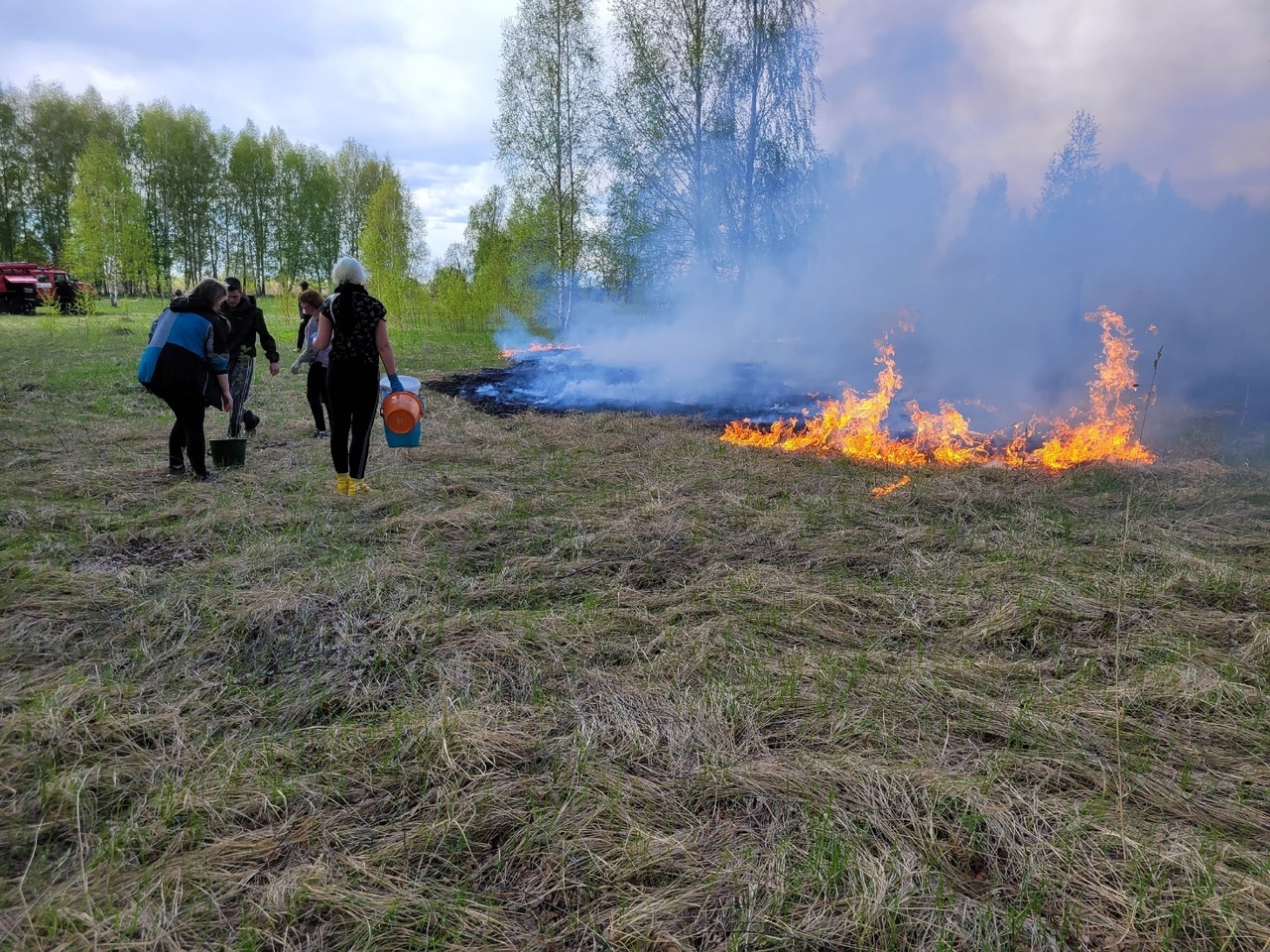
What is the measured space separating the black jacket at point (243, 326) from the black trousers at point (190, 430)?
1.21 meters

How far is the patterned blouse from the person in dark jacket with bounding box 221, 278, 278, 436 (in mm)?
2009

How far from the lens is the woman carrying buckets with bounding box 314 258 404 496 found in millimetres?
5156

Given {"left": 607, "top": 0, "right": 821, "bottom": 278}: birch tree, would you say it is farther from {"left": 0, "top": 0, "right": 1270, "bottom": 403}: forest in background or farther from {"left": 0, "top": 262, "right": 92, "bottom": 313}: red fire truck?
{"left": 0, "top": 262, "right": 92, "bottom": 313}: red fire truck

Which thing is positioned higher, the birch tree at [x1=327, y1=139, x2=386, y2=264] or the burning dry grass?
the birch tree at [x1=327, y1=139, x2=386, y2=264]

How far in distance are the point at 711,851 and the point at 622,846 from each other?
27cm

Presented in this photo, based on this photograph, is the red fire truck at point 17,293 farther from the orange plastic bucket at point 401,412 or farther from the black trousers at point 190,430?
the orange plastic bucket at point 401,412

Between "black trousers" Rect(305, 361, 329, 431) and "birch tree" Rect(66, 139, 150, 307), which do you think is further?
"birch tree" Rect(66, 139, 150, 307)

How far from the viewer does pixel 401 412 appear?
575 centimetres

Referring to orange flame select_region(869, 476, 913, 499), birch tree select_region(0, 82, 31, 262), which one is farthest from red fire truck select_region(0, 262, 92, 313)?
orange flame select_region(869, 476, 913, 499)

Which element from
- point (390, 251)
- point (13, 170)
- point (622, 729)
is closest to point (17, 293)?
point (390, 251)

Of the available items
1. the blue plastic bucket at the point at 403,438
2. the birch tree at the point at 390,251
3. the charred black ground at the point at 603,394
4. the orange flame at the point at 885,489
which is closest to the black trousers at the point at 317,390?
the blue plastic bucket at the point at 403,438

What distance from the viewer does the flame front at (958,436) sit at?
7250mm

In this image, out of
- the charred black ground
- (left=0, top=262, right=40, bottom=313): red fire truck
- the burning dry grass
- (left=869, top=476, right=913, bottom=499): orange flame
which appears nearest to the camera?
the burning dry grass

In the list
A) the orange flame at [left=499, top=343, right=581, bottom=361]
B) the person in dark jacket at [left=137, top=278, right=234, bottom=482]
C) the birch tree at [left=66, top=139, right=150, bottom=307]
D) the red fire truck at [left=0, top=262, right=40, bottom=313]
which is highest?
the birch tree at [left=66, top=139, right=150, bottom=307]
